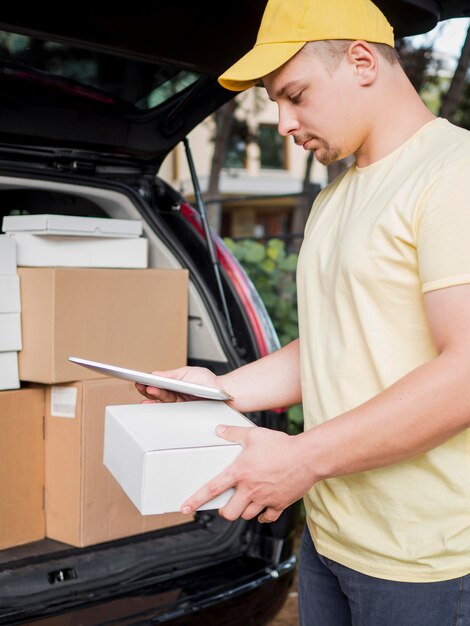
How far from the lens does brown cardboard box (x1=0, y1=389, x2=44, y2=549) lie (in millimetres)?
2203

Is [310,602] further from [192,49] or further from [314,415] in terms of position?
[192,49]

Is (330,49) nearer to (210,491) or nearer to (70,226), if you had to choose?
(210,491)

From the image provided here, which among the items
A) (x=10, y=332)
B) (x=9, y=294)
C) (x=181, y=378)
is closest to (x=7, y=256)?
(x=9, y=294)

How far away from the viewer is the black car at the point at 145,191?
1934 mm

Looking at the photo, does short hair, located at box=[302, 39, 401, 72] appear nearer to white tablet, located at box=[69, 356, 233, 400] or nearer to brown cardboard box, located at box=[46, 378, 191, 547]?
white tablet, located at box=[69, 356, 233, 400]

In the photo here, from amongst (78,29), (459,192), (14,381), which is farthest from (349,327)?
(14,381)

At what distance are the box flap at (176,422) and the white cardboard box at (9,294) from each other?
0.85m

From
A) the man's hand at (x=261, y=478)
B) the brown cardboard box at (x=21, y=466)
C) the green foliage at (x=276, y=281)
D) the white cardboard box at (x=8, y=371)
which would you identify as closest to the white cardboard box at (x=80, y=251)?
the white cardboard box at (x=8, y=371)

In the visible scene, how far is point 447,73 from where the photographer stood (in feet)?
20.7

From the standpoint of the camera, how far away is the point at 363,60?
1285mm

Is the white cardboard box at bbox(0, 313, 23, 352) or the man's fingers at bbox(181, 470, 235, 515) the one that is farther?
the white cardboard box at bbox(0, 313, 23, 352)

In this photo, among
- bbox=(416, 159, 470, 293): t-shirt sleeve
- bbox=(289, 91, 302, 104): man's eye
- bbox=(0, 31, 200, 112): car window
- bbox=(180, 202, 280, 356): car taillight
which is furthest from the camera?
bbox=(180, 202, 280, 356): car taillight

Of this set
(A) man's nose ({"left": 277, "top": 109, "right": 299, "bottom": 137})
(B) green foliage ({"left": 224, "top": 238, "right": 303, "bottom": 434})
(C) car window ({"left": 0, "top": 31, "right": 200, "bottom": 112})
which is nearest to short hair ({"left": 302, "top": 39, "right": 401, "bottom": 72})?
(A) man's nose ({"left": 277, "top": 109, "right": 299, "bottom": 137})

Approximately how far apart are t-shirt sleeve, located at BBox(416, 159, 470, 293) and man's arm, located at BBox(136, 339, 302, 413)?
1.62 ft
